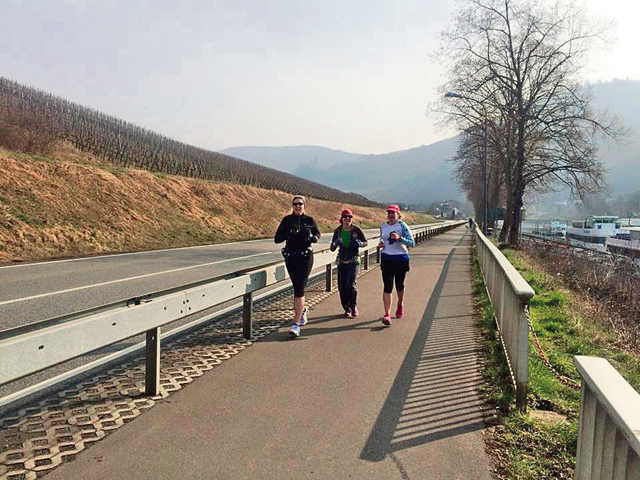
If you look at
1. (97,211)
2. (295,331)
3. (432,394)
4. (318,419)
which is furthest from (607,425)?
(97,211)

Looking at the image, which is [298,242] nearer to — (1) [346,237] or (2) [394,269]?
(1) [346,237]

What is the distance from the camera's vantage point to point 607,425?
7.07 feet

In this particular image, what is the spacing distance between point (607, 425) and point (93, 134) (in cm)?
4484

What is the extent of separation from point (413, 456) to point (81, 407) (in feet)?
8.95

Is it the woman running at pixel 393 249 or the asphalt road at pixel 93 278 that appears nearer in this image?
the woman running at pixel 393 249

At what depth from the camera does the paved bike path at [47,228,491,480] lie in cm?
334

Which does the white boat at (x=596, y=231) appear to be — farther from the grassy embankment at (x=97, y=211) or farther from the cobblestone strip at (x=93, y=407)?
the cobblestone strip at (x=93, y=407)

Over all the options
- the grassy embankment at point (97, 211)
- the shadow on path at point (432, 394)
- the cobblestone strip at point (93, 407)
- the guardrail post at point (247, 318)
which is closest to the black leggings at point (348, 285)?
the shadow on path at point (432, 394)

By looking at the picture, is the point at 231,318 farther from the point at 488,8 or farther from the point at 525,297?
the point at 488,8

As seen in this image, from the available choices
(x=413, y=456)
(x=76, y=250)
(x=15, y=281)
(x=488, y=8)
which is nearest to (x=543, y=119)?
(x=488, y=8)

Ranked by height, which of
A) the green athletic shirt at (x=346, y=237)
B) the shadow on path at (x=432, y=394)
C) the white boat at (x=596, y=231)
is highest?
the green athletic shirt at (x=346, y=237)

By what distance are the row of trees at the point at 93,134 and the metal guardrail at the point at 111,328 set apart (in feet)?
89.0

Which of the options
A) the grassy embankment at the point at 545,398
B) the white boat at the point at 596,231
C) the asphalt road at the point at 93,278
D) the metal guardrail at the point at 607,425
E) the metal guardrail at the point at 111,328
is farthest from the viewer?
the white boat at the point at 596,231

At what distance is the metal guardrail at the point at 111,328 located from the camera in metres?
3.19
